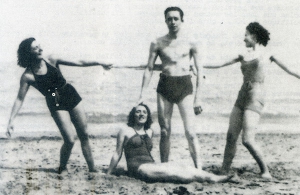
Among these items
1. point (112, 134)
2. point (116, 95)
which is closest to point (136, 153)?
point (116, 95)

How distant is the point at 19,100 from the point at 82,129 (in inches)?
30.8

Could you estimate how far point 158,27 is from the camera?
5.43m

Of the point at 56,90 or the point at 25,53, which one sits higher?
the point at 25,53

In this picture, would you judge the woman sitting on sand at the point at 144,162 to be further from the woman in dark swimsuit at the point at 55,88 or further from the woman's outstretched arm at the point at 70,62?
the woman's outstretched arm at the point at 70,62

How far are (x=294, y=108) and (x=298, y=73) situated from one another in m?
0.60

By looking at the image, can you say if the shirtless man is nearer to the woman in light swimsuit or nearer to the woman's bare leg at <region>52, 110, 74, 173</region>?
the woman in light swimsuit

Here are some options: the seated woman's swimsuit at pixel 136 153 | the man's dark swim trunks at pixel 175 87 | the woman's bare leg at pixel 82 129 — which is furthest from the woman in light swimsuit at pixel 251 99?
the woman's bare leg at pixel 82 129

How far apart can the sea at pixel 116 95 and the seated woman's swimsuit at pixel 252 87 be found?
0.45m

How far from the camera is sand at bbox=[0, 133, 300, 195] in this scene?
479 cm

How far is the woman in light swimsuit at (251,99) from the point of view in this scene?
4836 millimetres

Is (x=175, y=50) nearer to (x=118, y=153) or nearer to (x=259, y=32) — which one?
(x=259, y=32)

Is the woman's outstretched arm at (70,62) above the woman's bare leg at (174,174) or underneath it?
above

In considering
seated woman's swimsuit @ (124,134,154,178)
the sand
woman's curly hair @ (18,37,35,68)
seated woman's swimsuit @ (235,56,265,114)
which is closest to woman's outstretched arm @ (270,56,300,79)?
seated woman's swimsuit @ (235,56,265,114)

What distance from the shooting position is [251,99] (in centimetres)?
489
